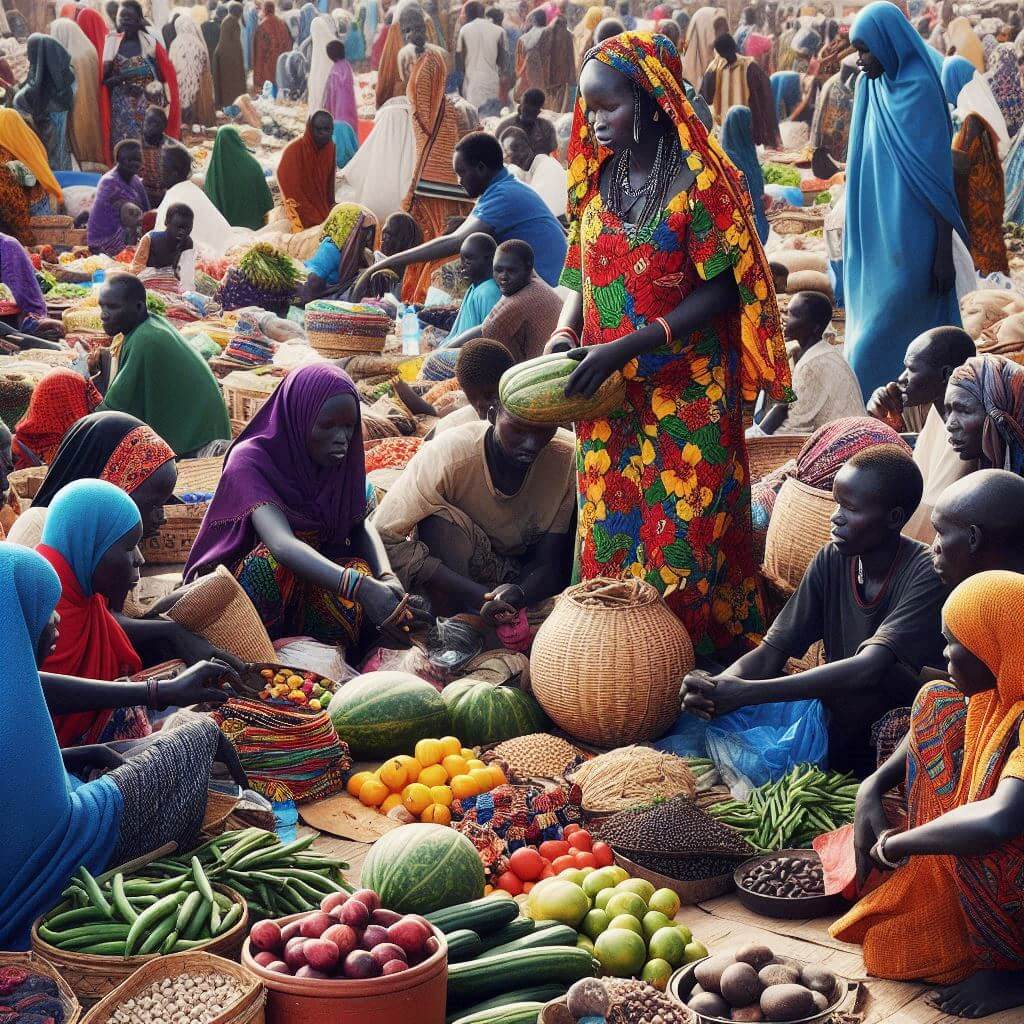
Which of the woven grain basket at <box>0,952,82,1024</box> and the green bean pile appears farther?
the green bean pile

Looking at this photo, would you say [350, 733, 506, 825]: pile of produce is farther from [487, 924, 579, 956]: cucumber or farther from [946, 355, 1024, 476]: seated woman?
[946, 355, 1024, 476]: seated woman

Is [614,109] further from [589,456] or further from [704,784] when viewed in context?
[704,784]

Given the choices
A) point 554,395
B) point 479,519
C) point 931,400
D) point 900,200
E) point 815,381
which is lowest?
point 479,519

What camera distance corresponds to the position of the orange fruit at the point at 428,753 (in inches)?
185

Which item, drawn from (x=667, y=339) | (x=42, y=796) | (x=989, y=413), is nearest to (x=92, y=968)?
(x=42, y=796)

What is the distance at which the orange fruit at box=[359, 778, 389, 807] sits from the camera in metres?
4.65

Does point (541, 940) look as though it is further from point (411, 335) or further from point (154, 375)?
point (411, 335)

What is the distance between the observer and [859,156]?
7.93 metres

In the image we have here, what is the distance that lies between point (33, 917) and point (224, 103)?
81.4ft

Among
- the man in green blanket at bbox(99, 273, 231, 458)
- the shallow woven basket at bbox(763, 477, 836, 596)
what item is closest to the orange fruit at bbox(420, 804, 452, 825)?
the shallow woven basket at bbox(763, 477, 836, 596)

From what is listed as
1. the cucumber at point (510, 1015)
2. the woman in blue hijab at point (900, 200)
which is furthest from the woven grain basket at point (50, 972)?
the woman in blue hijab at point (900, 200)

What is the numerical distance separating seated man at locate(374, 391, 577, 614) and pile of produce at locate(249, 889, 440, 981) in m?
2.48

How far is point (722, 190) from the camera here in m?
5.02

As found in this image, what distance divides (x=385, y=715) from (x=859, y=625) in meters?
1.55
